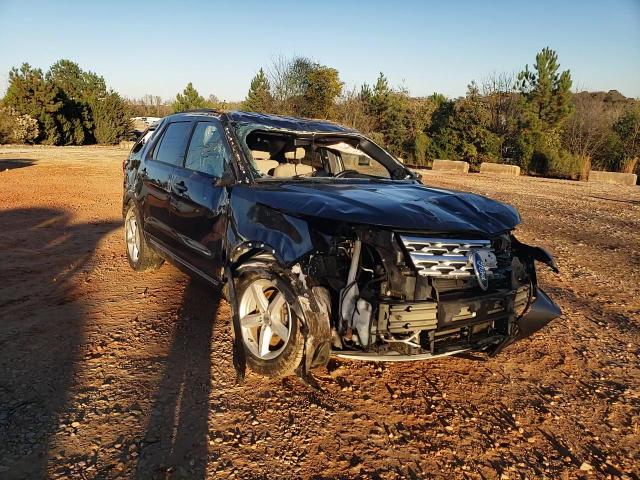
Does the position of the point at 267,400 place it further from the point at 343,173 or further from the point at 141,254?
the point at 141,254

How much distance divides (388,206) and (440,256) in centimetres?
43

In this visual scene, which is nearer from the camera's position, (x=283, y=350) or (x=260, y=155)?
(x=283, y=350)

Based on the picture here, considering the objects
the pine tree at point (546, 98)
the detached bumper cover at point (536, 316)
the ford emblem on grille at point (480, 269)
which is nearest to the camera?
Answer: the ford emblem on grille at point (480, 269)

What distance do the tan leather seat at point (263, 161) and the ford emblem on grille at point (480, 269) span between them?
170cm

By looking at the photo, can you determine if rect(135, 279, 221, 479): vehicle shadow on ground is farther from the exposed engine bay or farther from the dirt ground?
the exposed engine bay

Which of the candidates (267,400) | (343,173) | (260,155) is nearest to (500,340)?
(267,400)

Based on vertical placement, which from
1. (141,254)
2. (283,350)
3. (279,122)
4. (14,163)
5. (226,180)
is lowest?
(283,350)

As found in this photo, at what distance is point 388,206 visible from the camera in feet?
9.69

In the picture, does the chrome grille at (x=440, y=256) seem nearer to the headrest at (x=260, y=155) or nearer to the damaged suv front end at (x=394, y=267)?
the damaged suv front end at (x=394, y=267)

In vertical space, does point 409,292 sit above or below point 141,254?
above

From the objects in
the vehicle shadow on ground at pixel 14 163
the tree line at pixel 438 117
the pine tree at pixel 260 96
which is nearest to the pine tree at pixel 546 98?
the tree line at pixel 438 117

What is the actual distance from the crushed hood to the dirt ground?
1.06 metres

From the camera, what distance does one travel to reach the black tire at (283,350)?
2924 mm

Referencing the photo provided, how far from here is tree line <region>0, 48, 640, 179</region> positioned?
75.4 feet
